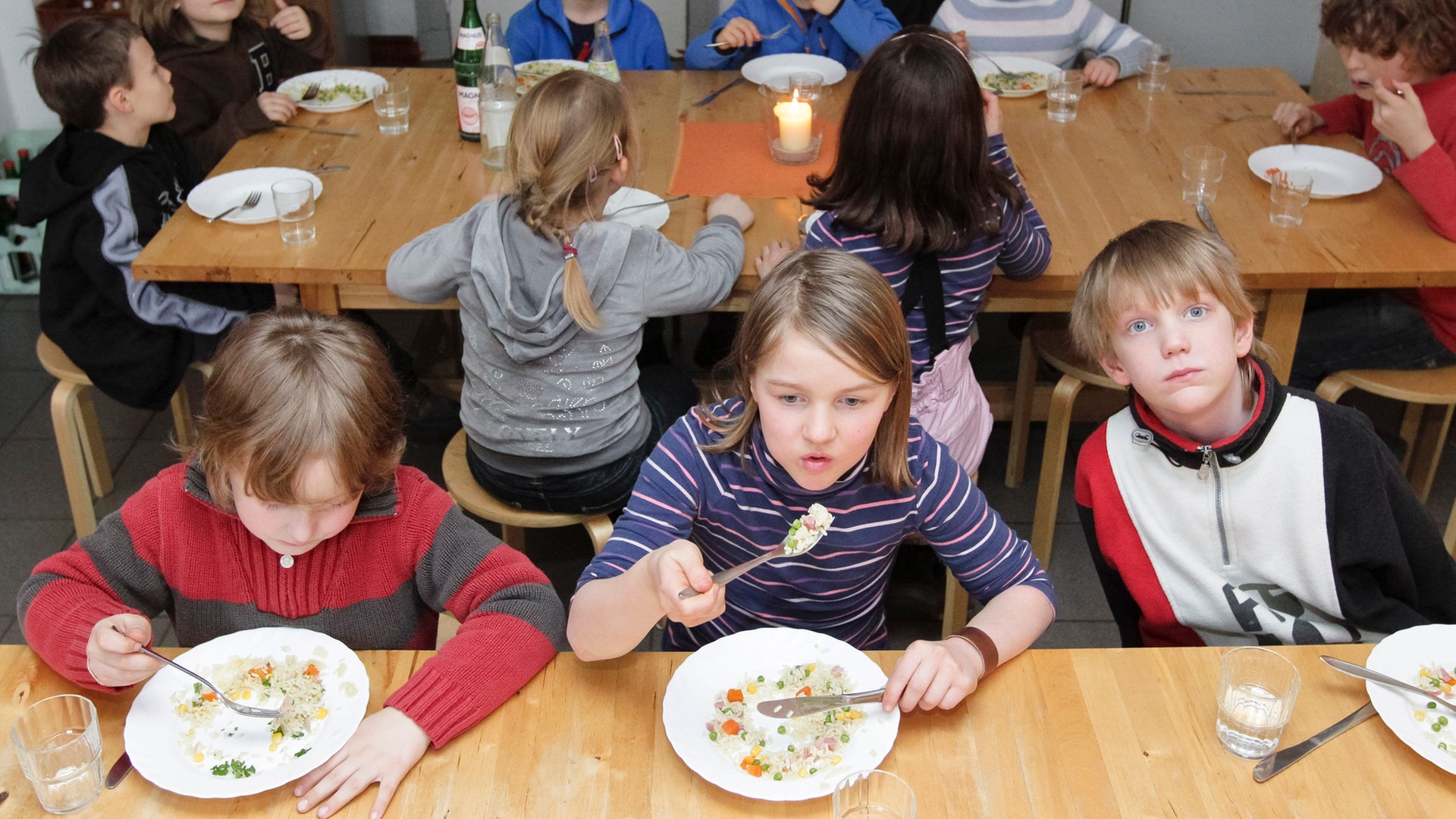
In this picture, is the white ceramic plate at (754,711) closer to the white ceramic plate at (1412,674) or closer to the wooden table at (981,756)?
the wooden table at (981,756)

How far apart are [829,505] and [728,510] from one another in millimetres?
135

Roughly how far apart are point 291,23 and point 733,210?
1.66 metres

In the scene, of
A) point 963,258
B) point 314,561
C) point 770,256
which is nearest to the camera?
point 314,561

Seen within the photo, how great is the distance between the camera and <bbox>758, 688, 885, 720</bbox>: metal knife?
4.48ft

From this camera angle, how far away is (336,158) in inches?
109

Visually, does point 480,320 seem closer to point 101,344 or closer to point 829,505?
→ point 829,505

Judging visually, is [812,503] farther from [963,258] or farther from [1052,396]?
[1052,396]

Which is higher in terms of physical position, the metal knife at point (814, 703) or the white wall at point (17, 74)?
the metal knife at point (814, 703)

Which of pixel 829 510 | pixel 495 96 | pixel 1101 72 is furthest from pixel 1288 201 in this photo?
pixel 495 96

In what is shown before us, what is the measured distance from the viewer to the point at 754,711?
140cm

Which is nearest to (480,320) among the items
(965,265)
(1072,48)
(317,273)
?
(317,273)

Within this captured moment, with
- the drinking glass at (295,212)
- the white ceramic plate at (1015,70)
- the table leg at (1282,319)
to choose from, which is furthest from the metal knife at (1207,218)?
the drinking glass at (295,212)

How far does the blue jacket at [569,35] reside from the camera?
3445 mm

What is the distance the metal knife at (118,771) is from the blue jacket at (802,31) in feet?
8.44
